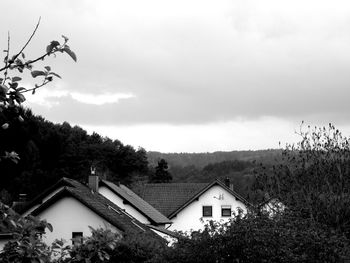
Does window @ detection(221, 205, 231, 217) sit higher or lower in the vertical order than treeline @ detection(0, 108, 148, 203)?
lower

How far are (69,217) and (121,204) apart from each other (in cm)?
935

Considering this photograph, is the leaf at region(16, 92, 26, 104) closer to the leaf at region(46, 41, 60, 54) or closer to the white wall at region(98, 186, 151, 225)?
the leaf at region(46, 41, 60, 54)

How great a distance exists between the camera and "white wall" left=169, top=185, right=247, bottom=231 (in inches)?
2190

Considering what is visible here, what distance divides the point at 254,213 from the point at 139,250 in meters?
7.78

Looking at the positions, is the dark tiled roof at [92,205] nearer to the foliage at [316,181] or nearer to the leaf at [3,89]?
the foliage at [316,181]

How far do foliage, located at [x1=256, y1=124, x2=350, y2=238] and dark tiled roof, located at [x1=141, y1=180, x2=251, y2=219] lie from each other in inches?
1044

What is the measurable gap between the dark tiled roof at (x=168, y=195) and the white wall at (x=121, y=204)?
12.0m

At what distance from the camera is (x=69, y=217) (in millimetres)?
34562

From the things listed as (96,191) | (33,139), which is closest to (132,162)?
(33,139)

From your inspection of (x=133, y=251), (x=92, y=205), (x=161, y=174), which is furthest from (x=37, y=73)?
(x=161, y=174)

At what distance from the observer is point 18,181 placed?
5816 centimetres

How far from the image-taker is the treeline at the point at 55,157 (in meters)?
58.2

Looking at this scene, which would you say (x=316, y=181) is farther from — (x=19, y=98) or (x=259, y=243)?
(x=19, y=98)

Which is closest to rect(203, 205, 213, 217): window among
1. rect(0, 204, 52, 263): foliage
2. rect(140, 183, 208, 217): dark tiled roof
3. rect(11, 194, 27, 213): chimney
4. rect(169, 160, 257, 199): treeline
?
rect(140, 183, 208, 217): dark tiled roof
